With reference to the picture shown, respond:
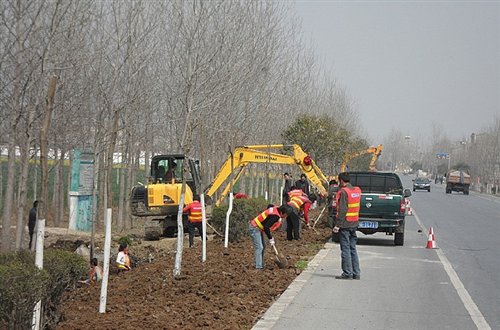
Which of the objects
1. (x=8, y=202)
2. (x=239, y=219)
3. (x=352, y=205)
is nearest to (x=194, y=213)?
(x=239, y=219)

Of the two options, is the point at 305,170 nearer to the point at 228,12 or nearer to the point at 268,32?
the point at 268,32

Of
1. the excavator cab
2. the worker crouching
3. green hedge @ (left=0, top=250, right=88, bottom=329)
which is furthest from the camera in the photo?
the excavator cab

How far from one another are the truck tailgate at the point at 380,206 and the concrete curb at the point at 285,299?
4.20 meters

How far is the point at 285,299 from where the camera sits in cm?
1247

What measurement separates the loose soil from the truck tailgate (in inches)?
150

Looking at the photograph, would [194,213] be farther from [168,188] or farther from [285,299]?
[285,299]

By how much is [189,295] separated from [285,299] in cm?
137

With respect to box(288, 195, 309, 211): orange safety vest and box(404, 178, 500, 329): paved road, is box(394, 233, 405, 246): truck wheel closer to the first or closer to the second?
box(404, 178, 500, 329): paved road

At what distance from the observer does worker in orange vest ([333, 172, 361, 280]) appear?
15078 mm

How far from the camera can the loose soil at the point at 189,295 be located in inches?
408

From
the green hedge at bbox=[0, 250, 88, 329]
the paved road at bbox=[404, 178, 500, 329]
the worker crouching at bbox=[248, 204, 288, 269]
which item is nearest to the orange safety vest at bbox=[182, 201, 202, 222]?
the worker crouching at bbox=[248, 204, 288, 269]

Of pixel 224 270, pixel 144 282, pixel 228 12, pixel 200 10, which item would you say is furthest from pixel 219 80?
pixel 144 282

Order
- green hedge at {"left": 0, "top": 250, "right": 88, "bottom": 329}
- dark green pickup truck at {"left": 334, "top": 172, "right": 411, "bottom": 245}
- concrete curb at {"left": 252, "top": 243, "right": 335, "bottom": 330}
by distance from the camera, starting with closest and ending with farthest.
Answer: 1. green hedge at {"left": 0, "top": 250, "right": 88, "bottom": 329}
2. concrete curb at {"left": 252, "top": 243, "right": 335, "bottom": 330}
3. dark green pickup truck at {"left": 334, "top": 172, "right": 411, "bottom": 245}

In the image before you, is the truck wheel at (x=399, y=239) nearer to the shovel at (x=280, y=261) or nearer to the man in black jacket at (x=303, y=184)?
the man in black jacket at (x=303, y=184)
